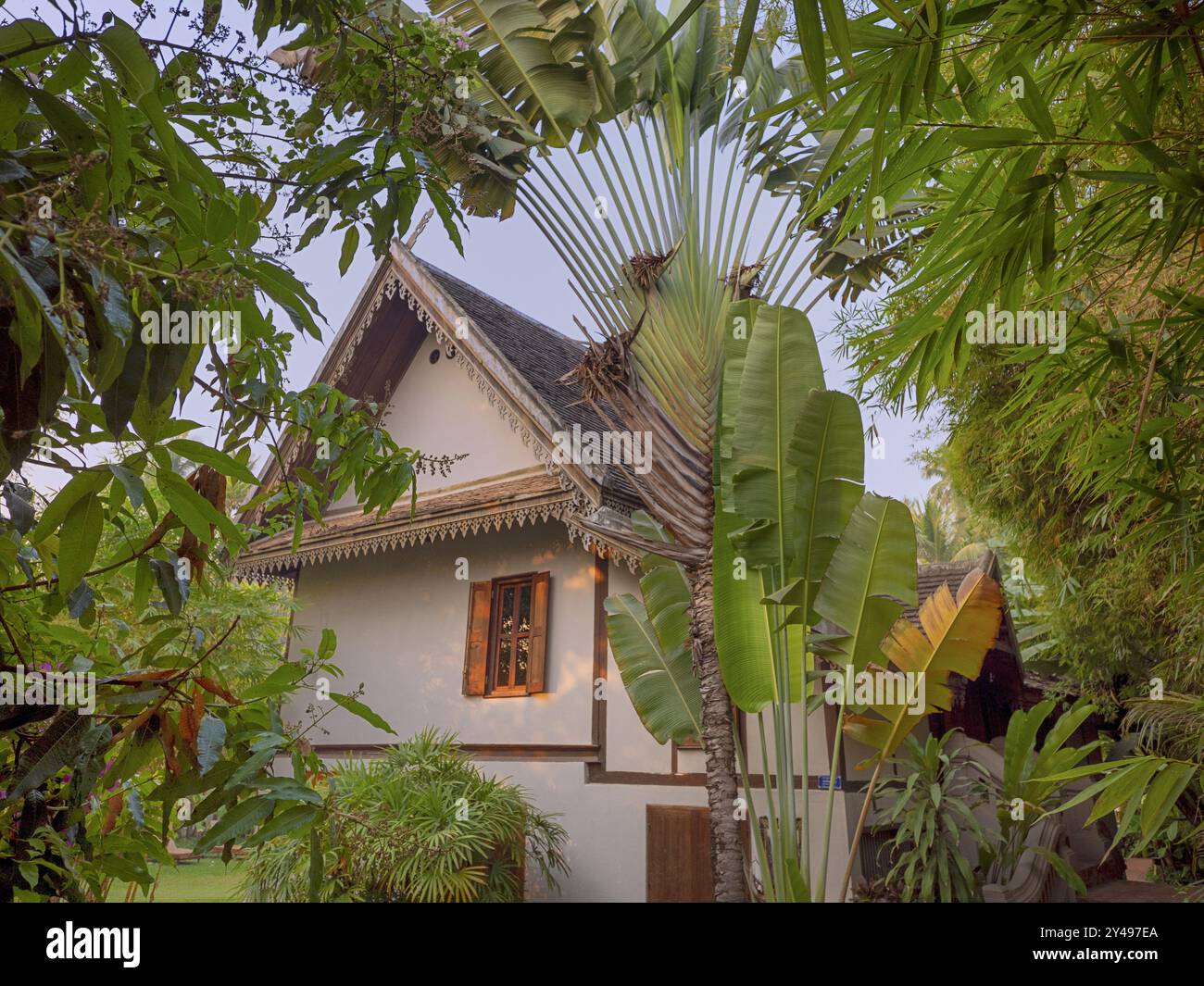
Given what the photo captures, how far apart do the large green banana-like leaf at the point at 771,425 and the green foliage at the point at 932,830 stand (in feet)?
7.89

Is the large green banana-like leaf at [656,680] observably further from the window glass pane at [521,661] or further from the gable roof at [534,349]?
the window glass pane at [521,661]

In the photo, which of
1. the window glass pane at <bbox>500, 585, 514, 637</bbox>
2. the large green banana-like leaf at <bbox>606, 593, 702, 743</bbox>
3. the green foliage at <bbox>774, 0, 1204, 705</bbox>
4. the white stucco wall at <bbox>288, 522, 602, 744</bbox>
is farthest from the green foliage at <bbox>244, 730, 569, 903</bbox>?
the green foliage at <bbox>774, 0, 1204, 705</bbox>

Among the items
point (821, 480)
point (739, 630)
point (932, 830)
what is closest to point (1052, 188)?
point (821, 480)

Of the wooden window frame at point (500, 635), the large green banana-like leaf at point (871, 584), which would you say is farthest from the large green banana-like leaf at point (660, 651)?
the wooden window frame at point (500, 635)

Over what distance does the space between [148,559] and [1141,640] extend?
8.82 metres

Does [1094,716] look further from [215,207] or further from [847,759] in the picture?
[215,207]

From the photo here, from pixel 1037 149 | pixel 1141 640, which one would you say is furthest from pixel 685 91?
pixel 1141 640

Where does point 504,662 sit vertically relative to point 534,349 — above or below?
below

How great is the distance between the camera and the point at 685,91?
5969mm

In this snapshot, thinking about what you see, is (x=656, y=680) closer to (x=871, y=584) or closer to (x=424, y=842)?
(x=871, y=584)

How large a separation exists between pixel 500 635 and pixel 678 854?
259 cm

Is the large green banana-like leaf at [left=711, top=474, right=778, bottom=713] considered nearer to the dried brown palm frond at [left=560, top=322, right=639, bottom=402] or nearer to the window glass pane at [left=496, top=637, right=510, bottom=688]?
the dried brown palm frond at [left=560, top=322, right=639, bottom=402]

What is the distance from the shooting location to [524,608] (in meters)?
7.78
